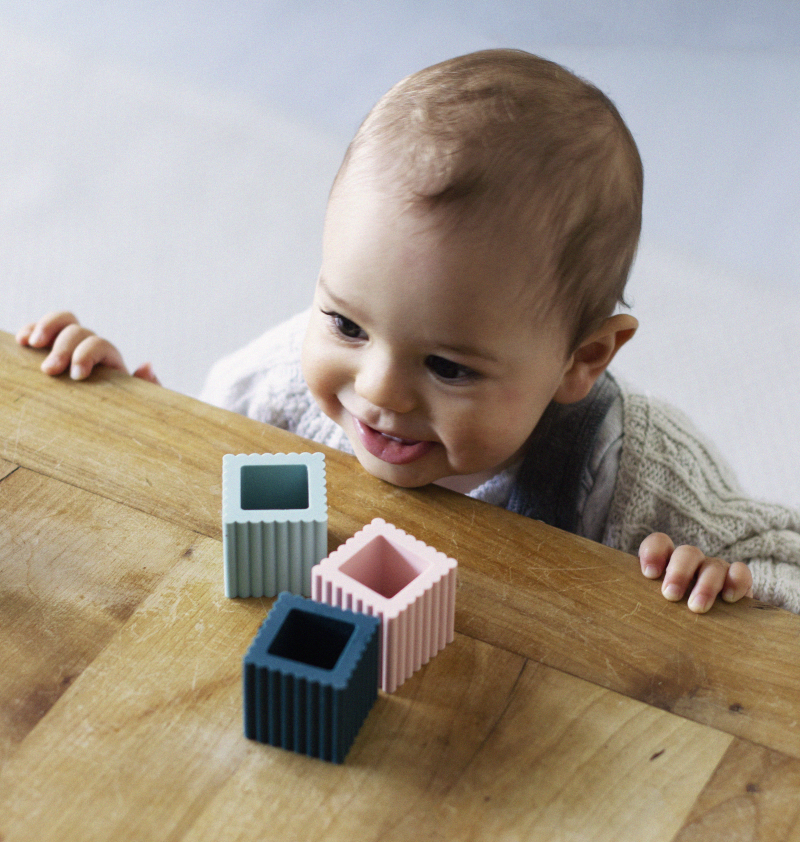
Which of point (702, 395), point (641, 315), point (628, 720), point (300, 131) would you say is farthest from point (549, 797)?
point (300, 131)

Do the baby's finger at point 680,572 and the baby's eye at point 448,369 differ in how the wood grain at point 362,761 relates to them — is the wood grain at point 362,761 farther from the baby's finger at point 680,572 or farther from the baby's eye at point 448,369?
the baby's eye at point 448,369

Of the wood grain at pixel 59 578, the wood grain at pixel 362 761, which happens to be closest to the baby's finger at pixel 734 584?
the wood grain at pixel 362 761

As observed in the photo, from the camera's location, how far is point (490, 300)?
63 cm

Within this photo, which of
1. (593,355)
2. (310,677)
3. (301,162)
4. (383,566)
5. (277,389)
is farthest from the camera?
(301,162)

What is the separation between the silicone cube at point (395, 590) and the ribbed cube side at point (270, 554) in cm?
3

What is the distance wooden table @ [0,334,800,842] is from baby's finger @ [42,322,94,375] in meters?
0.07

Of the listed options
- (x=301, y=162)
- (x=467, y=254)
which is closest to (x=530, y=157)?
(x=467, y=254)

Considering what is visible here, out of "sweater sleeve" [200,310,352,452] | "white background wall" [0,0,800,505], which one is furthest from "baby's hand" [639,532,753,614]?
"white background wall" [0,0,800,505]

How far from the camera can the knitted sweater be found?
2.59ft

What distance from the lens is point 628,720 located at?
52 cm

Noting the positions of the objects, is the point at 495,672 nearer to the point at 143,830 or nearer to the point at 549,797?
the point at 549,797

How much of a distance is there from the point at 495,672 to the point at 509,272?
9.6 inches

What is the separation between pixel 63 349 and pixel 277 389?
262 millimetres

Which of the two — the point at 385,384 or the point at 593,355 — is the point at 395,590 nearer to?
the point at 385,384
